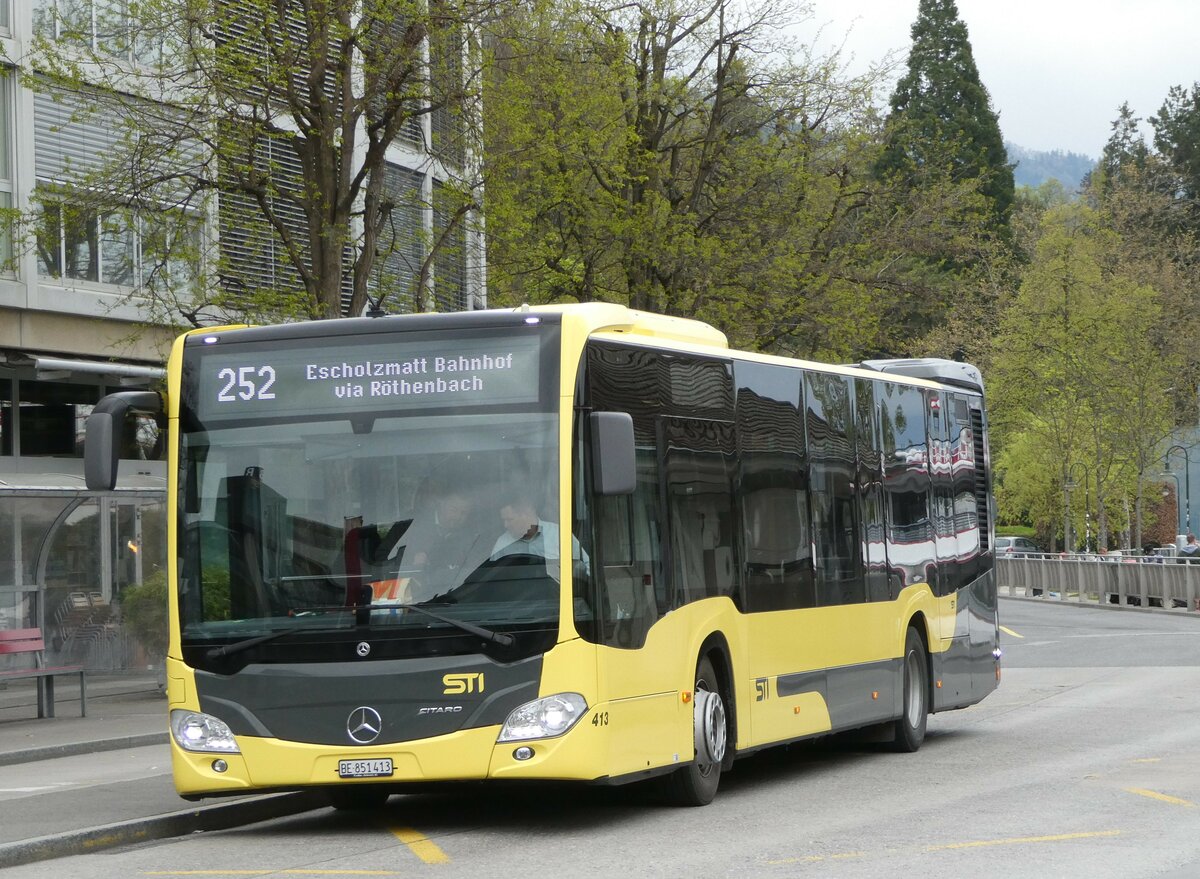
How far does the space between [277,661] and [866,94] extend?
2830cm

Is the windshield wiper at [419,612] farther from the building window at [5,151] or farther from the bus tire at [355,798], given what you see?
the building window at [5,151]

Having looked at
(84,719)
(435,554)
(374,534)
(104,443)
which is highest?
(104,443)

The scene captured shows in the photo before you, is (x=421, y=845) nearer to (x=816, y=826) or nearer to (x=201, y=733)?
(x=201, y=733)

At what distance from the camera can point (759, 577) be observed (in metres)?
13.4

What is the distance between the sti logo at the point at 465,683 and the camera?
1060 cm

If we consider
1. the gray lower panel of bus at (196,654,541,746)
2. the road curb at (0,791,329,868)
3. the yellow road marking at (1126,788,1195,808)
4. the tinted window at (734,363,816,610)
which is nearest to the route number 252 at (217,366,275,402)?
the gray lower panel of bus at (196,654,541,746)

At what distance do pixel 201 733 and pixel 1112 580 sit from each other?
43.6 metres

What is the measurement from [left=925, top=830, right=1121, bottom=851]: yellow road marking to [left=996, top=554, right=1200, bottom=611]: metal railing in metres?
32.3

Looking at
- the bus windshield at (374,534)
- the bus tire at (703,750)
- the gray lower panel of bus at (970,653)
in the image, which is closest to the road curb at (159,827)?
the bus windshield at (374,534)

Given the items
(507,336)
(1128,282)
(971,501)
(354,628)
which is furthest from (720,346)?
(1128,282)

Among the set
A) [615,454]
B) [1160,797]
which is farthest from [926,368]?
[615,454]

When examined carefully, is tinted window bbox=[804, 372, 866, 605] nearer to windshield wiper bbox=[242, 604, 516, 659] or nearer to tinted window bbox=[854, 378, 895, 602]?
tinted window bbox=[854, 378, 895, 602]

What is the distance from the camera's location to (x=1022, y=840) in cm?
1009

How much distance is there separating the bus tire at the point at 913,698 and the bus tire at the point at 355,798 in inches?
211
